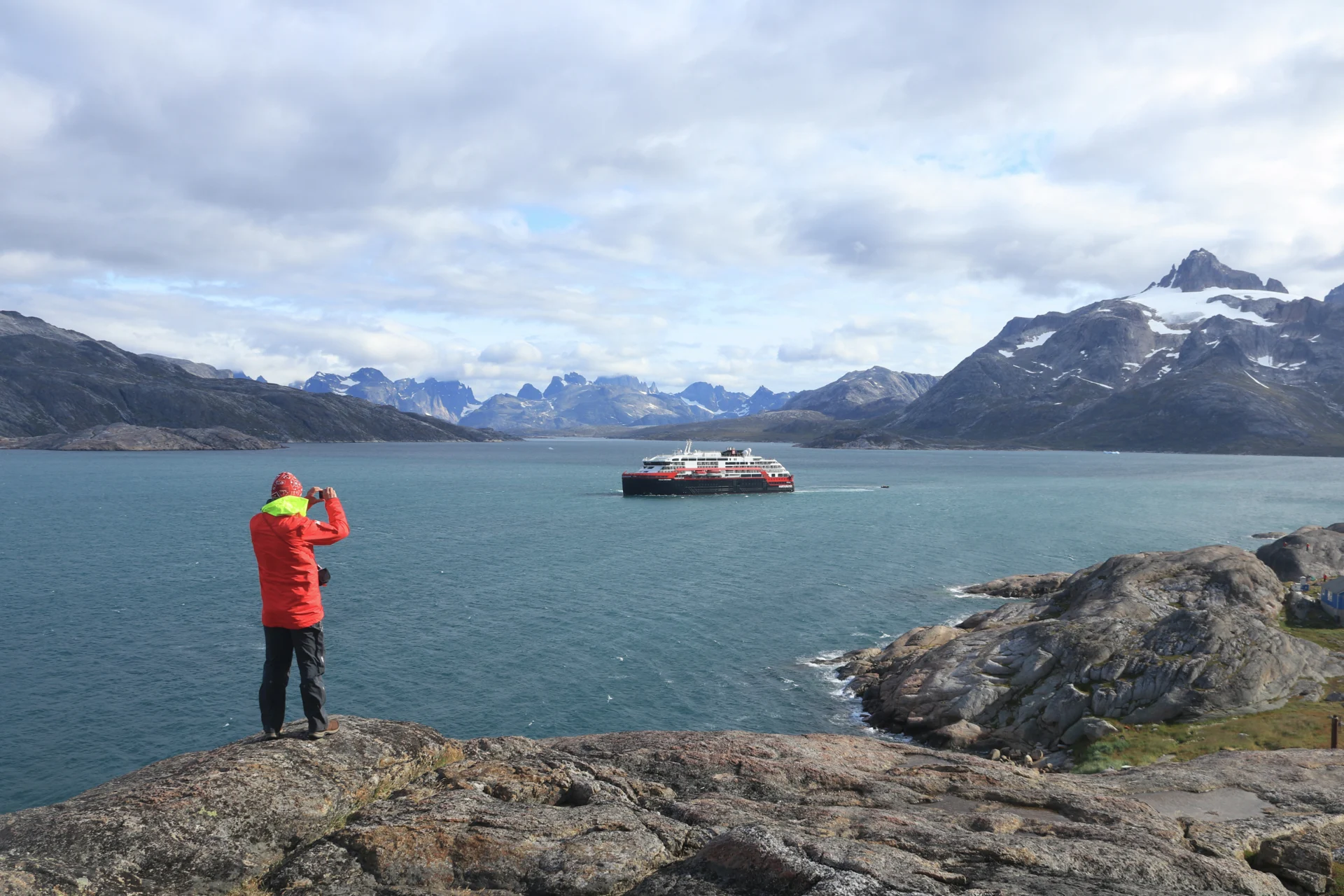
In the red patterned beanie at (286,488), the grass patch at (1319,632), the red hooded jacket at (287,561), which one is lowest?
the grass patch at (1319,632)

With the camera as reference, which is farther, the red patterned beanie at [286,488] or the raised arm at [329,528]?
the red patterned beanie at [286,488]

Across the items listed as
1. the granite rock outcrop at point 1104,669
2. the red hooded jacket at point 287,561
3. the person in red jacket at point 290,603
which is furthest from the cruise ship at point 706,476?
the red hooded jacket at point 287,561

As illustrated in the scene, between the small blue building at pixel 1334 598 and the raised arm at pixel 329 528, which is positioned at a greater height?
the raised arm at pixel 329 528

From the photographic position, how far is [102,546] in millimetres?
66062

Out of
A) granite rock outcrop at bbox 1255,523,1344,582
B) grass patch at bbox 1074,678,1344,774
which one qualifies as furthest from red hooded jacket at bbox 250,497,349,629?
granite rock outcrop at bbox 1255,523,1344,582

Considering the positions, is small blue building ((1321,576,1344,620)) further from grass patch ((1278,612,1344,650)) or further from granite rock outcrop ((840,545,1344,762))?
granite rock outcrop ((840,545,1344,762))

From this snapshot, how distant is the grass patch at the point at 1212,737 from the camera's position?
2227cm

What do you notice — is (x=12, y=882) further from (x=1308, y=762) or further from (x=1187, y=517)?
(x=1187, y=517)

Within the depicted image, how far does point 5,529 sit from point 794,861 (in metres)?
93.2

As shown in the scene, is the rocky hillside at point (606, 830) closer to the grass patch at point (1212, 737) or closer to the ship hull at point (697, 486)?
the grass patch at point (1212, 737)

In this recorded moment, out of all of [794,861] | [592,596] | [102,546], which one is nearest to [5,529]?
[102,546]

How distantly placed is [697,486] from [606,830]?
117 metres

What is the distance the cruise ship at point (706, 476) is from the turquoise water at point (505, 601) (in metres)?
8.26

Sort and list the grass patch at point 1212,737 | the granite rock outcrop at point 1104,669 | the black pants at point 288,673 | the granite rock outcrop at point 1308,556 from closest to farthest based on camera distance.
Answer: the black pants at point 288,673, the grass patch at point 1212,737, the granite rock outcrop at point 1104,669, the granite rock outcrop at point 1308,556
